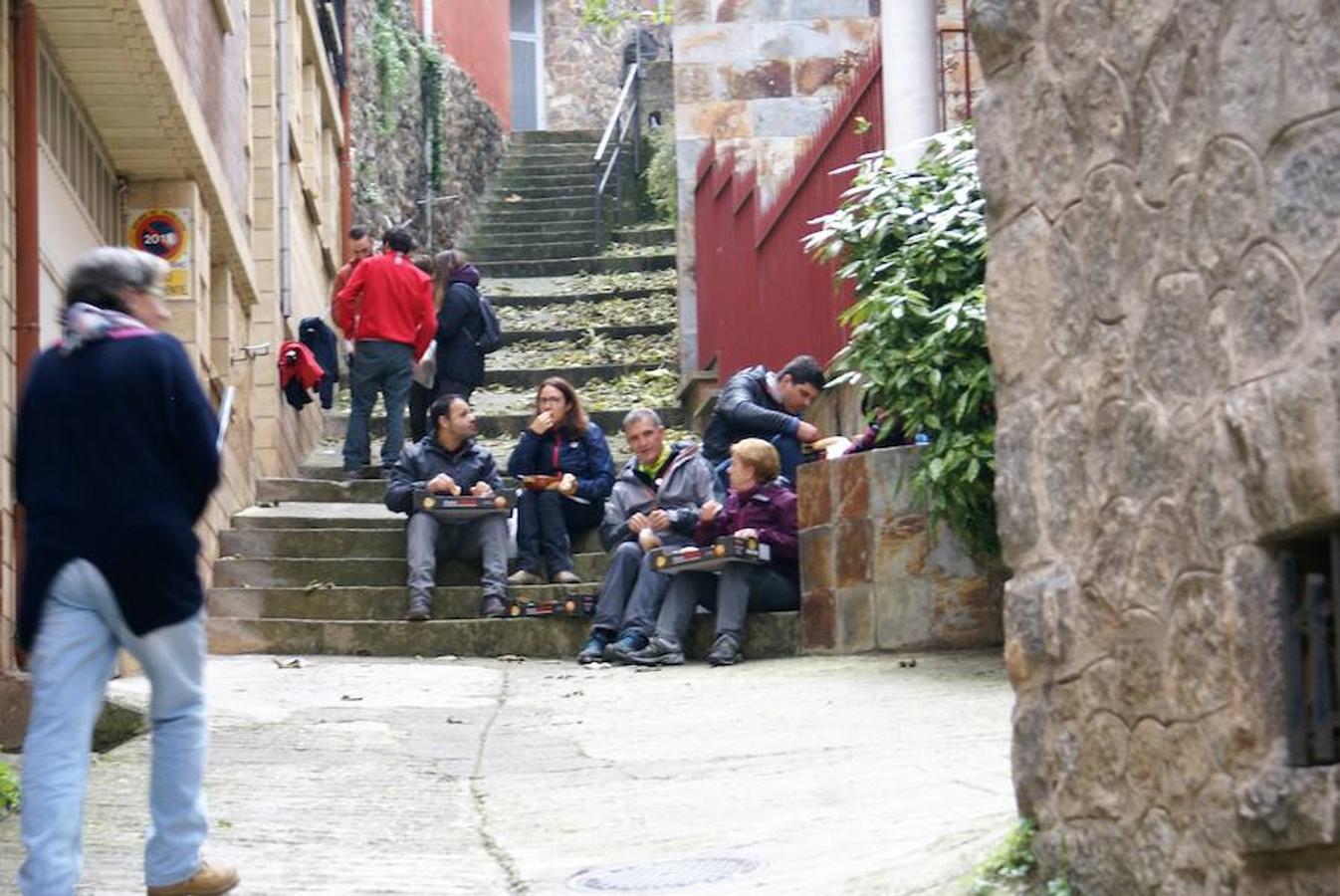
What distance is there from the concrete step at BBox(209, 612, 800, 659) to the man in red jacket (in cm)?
337

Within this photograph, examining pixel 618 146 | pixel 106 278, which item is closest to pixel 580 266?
pixel 618 146

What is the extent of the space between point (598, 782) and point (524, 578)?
18.1ft

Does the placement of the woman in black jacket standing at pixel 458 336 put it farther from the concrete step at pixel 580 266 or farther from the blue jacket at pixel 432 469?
the concrete step at pixel 580 266

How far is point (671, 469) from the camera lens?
42.0 ft

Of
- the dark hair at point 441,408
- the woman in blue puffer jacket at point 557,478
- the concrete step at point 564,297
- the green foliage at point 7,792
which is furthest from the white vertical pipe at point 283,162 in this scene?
the green foliage at point 7,792

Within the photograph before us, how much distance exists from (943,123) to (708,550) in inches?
148

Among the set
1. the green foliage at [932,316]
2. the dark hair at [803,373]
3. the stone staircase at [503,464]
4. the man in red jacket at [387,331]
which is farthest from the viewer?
the man in red jacket at [387,331]

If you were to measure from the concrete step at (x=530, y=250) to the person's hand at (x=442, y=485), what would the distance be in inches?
498

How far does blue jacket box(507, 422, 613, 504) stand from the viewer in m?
14.0

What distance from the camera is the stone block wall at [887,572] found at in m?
11.2

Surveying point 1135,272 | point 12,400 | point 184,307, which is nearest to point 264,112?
point 184,307

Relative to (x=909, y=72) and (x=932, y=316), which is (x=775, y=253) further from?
(x=932, y=316)

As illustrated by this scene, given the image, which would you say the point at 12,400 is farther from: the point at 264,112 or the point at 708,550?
the point at 264,112

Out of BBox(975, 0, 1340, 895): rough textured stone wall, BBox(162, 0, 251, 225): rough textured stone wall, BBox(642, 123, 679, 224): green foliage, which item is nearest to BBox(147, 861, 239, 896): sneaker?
BBox(975, 0, 1340, 895): rough textured stone wall
